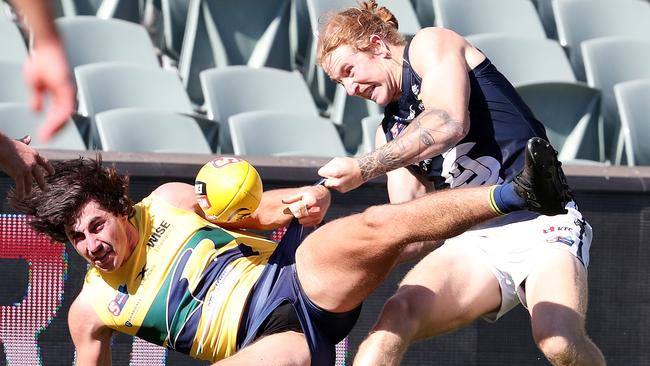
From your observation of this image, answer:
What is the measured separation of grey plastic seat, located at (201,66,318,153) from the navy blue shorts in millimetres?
2262

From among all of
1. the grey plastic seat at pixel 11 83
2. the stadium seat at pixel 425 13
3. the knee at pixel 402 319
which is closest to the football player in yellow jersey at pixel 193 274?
the knee at pixel 402 319

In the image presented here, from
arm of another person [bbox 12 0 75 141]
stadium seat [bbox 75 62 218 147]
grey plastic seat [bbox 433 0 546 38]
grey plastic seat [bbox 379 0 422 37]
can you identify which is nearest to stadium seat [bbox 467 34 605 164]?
grey plastic seat [bbox 433 0 546 38]

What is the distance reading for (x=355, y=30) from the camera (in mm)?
4316

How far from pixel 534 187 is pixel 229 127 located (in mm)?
3401

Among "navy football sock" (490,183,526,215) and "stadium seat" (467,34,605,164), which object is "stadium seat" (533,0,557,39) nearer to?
"stadium seat" (467,34,605,164)

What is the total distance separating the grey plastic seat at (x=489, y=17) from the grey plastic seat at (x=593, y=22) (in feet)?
0.56

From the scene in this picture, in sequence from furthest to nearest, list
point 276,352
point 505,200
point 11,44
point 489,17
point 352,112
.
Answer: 1. point 489,17
2. point 352,112
3. point 11,44
4. point 276,352
5. point 505,200

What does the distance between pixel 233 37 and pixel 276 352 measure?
3.87 meters

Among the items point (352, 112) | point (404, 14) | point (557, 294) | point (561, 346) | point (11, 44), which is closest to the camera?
point (561, 346)

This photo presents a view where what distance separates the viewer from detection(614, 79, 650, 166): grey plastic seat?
683 centimetres

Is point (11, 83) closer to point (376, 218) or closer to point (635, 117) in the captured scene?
point (376, 218)

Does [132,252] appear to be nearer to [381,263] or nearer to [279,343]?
[279,343]

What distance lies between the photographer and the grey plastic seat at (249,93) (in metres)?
6.66

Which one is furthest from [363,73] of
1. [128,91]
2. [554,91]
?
[554,91]
